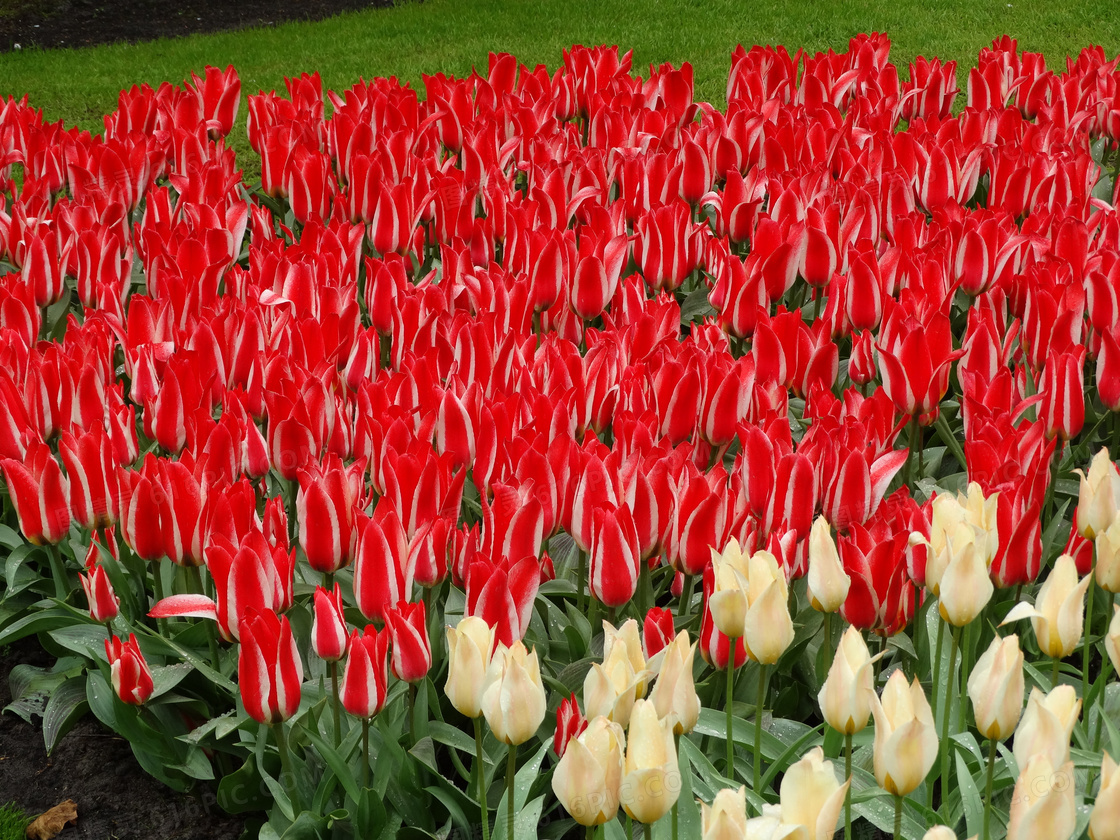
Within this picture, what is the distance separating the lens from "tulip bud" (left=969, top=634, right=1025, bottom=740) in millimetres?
1480

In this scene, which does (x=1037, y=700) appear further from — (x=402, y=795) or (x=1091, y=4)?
(x=1091, y=4)

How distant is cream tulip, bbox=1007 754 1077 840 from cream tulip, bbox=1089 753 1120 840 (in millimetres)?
27

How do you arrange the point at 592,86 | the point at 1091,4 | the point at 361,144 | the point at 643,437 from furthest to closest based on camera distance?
the point at 1091,4
the point at 592,86
the point at 361,144
the point at 643,437

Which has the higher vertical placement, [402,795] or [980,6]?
[980,6]

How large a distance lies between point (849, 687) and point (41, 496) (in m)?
1.76

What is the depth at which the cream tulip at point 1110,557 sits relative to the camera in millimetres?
1794

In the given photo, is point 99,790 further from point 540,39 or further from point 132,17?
point 132,17

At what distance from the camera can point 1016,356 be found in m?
3.57

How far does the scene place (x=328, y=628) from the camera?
198cm

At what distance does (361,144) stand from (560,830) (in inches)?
136

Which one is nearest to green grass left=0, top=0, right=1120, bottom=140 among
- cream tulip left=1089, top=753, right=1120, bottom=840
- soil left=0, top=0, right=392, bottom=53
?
soil left=0, top=0, right=392, bottom=53

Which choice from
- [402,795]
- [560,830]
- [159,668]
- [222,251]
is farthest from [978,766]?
[222,251]

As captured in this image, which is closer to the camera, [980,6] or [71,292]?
[71,292]

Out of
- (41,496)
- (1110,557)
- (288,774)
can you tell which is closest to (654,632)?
(1110,557)
